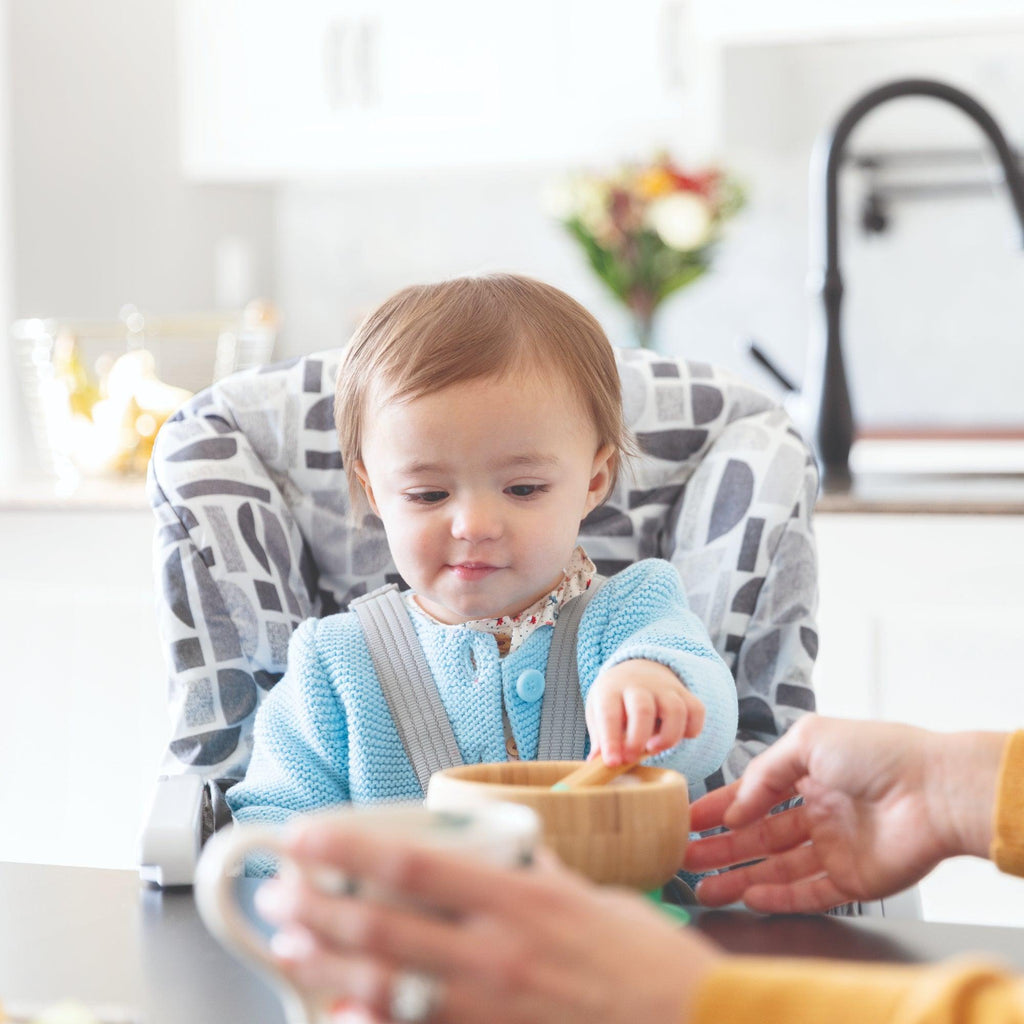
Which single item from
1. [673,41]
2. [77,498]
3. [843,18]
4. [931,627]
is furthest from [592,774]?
[673,41]

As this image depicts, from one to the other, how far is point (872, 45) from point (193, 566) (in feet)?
10.7

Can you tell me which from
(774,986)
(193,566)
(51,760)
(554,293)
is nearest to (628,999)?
(774,986)

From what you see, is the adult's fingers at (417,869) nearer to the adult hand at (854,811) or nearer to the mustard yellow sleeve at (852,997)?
the mustard yellow sleeve at (852,997)

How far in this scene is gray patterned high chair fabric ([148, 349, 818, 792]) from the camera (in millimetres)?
1331

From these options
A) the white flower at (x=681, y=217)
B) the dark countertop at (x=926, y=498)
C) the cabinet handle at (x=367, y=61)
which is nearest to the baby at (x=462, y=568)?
the dark countertop at (x=926, y=498)

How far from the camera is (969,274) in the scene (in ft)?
13.1

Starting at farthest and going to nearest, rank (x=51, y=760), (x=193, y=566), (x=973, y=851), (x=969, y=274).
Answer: (x=969, y=274) < (x=51, y=760) < (x=193, y=566) < (x=973, y=851)

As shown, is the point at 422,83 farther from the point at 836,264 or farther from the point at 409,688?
the point at 409,688

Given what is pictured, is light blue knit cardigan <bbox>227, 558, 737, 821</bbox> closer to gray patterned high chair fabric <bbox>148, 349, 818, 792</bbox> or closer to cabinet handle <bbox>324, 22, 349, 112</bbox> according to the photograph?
gray patterned high chair fabric <bbox>148, 349, 818, 792</bbox>

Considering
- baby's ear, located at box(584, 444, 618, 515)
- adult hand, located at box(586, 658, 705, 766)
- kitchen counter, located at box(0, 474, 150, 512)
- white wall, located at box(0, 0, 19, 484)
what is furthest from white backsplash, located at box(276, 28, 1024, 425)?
adult hand, located at box(586, 658, 705, 766)

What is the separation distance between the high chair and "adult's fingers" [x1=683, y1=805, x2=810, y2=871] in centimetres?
29

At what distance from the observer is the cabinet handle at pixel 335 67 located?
3.82 m

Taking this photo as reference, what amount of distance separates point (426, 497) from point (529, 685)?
17 cm

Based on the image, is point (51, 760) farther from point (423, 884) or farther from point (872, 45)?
point (872, 45)
